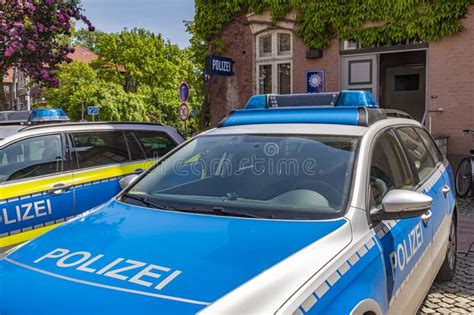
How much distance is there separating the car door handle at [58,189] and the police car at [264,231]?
1.82m

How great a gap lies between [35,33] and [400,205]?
11.0 m

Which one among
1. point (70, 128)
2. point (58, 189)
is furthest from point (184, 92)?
point (58, 189)

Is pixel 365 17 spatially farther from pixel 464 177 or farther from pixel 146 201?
pixel 146 201

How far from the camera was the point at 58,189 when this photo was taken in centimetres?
477

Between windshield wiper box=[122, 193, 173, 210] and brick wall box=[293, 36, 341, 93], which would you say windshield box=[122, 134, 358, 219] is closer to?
windshield wiper box=[122, 193, 173, 210]

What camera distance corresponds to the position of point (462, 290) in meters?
4.20

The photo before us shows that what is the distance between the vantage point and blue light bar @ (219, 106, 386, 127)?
3.11m

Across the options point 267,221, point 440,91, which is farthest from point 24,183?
point 440,91

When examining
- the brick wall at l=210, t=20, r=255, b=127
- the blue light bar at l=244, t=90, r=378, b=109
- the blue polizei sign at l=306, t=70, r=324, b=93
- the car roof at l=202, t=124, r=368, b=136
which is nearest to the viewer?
the car roof at l=202, t=124, r=368, b=136

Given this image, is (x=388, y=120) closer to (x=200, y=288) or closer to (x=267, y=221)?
(x=267, y=221)

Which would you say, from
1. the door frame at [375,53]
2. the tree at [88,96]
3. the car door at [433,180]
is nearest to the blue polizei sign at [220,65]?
the door frame at [375,53]

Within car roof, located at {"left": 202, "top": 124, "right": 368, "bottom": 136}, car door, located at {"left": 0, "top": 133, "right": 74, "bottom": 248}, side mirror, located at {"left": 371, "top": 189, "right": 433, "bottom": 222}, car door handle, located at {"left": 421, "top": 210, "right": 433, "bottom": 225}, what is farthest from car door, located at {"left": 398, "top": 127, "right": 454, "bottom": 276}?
car door, located at {"left": 0, "top": 133, "right": 74, "bottom": 248}

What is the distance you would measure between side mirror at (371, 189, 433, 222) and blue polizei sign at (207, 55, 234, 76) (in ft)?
31.6

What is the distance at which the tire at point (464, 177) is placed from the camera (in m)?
8.66
